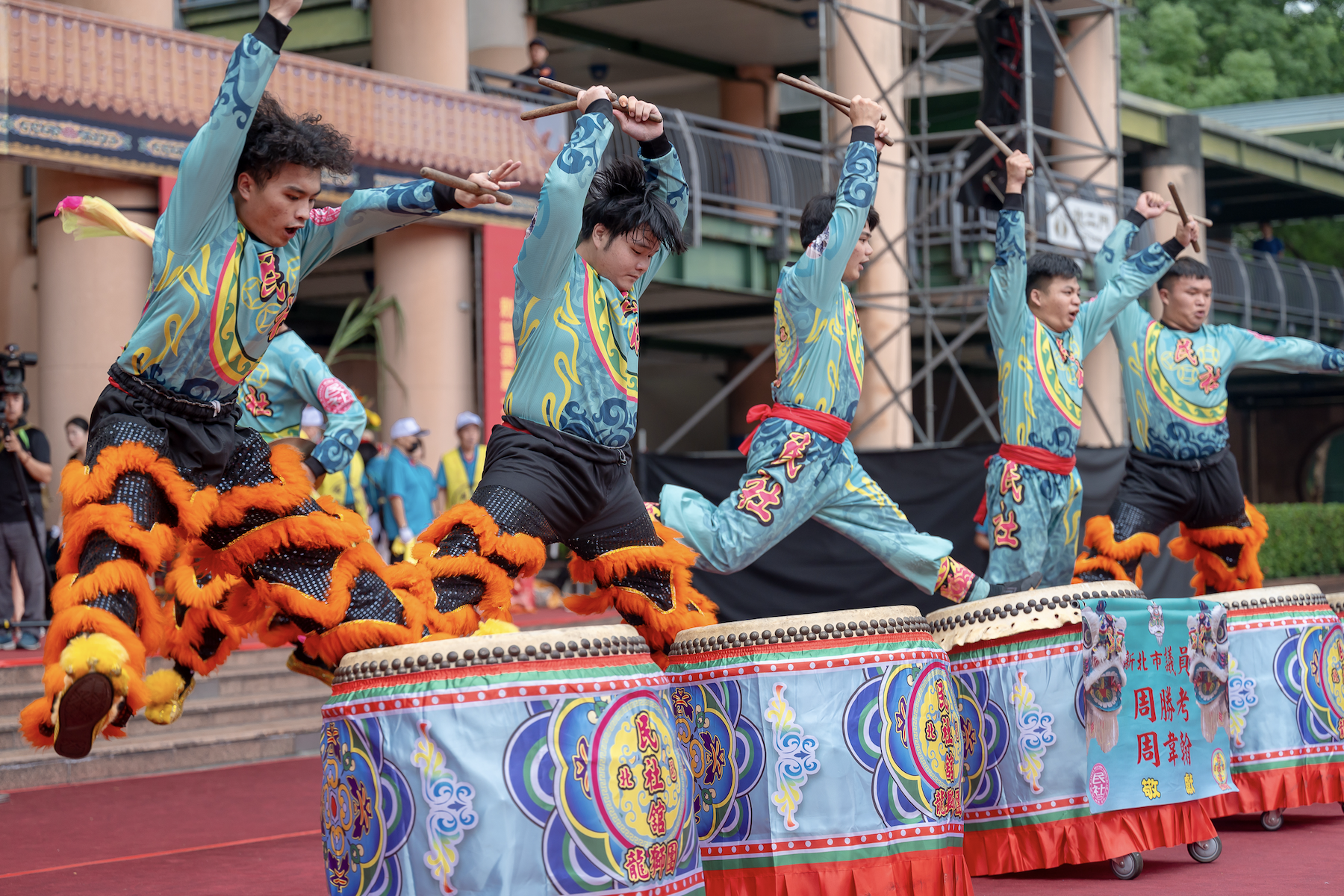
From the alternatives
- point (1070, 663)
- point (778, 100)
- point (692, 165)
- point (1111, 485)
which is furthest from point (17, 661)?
point (778, 100)

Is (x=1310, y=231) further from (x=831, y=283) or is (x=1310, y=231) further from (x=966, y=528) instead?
(x=831, y=283)

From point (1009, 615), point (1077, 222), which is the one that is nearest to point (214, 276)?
point (1009, 615)

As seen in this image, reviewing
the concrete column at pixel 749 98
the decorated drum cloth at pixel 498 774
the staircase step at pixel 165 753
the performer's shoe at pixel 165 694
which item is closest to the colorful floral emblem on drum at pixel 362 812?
the decorated drum cloth at pixel 498 774

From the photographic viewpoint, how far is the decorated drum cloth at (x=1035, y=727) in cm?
424

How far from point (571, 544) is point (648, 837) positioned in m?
1.09

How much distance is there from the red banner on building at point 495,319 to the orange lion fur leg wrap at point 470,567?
9388 mm

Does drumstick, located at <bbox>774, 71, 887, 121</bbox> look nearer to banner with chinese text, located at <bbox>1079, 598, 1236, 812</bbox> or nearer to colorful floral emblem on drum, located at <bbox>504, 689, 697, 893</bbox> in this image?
banner with chinese text, located at <bbox>1079, 598, 1236, 812</bbox>

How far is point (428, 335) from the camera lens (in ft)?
42.5

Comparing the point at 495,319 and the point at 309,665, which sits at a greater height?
the point at 495,319

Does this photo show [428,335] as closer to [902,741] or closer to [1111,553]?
[1111,553]

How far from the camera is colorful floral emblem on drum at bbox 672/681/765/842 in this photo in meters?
3.62

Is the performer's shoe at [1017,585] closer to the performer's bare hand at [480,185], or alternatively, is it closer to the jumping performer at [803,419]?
the jumping performer at [803,419]

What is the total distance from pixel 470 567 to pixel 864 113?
6.63 feet

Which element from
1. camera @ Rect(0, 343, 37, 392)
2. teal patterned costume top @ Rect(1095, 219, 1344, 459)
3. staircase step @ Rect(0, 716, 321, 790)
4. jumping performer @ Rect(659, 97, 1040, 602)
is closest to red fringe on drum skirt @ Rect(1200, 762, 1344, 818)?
teal patterned costume top @ Rect(1095, 219, 1344, 459)
